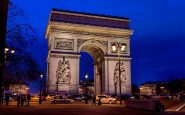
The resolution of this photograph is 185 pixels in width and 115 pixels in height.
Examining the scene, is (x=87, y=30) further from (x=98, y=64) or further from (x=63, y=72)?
(x=63, y=72)

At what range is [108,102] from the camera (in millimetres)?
39125

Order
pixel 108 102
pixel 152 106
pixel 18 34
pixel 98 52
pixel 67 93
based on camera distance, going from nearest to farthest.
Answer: pixel 18 34 < pixel 152 106 < pixel 108 102 < pixel 67 93 < pixel 98 52

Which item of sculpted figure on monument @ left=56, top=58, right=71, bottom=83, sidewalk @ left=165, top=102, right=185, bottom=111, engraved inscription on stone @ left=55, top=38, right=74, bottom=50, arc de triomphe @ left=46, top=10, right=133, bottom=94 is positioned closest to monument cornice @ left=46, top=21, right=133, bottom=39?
arc de triomphe @ left=46, top=10, right=133, bottom=94

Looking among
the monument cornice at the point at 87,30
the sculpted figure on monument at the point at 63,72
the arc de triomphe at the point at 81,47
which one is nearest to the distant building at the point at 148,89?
the arc de triomphe at the point at 81,47

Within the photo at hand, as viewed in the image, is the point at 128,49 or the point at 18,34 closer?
the point at 18,34

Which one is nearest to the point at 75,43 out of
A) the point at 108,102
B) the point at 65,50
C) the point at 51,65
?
the point at 65,50

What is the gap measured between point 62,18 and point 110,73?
12603 mm

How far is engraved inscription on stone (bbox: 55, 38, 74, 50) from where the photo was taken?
50312mm

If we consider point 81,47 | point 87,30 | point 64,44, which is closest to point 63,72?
point 64,44

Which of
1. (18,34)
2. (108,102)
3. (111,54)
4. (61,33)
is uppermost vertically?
(61,33)

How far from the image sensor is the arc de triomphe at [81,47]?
164 ft

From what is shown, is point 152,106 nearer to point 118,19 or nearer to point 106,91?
point 106,91

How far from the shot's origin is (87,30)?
173 feet

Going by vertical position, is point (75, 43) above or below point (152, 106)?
above
